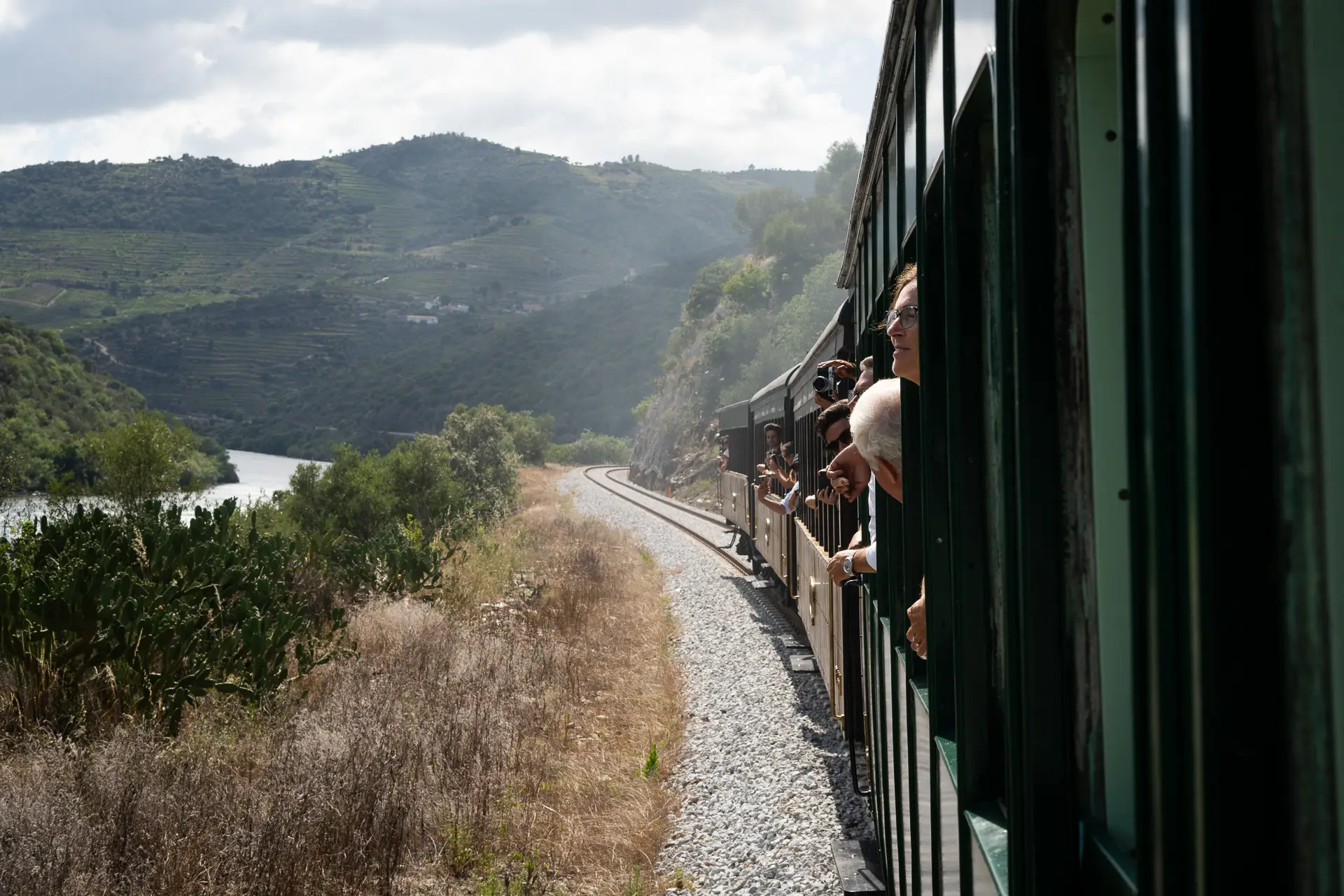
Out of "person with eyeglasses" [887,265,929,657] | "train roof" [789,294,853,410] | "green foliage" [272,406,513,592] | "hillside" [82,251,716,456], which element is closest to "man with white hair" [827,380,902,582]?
"person with eyeglasses" [887,265,929,657]

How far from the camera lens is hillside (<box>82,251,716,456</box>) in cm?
12406

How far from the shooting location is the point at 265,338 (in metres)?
151

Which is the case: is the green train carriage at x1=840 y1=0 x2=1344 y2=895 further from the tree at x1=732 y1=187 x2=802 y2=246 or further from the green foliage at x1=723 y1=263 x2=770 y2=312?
the tree at x1=732 y1=187 x2=802 y2=246

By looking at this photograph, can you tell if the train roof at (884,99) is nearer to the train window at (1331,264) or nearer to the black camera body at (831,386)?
the black camera body at (831,386)

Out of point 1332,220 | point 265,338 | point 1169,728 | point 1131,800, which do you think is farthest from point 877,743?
point 265,338

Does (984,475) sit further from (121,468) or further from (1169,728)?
(121,468)

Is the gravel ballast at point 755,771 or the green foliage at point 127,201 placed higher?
the green foliage at point 127,201

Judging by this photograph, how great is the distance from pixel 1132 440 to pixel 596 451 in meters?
88.0

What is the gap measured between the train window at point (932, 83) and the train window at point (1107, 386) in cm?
88

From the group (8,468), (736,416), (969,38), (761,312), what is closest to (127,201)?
(761,312)

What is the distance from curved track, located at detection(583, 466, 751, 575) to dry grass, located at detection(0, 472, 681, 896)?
851cm

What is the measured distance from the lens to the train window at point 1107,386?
1317 millimetres

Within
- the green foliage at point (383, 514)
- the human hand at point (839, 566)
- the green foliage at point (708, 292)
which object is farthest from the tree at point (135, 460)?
the green foliage at point (708, 292)

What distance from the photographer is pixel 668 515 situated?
108 ft
